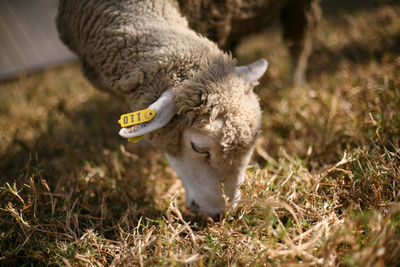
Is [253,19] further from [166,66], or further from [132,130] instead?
[132,130]

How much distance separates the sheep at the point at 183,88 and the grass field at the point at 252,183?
216 mm

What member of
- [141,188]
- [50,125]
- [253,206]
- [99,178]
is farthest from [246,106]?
[50,125]

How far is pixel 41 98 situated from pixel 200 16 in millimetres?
2942

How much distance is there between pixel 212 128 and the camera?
1442 mm

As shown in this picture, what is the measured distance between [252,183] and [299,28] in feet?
8.03

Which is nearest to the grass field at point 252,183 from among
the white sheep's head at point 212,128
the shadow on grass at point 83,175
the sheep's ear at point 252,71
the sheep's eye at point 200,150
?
the shadow on grass at point 83,175

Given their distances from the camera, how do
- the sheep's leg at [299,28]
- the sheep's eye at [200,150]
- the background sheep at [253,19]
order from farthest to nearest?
1. the sheep's leg at [299,28]
2. the background sheep at [253,19]
3. the sheep's eye at [200,150]

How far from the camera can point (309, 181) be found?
1793 mm

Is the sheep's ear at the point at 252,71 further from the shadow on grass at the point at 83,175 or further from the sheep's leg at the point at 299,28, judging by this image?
the sheep's leg at the point at 299,28

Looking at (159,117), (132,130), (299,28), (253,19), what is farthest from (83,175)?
(299,28)

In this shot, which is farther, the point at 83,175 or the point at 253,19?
the point at 253,19

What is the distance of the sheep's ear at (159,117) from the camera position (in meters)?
1.40

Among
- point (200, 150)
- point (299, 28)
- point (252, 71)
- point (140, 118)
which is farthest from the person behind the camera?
point (299, 28)

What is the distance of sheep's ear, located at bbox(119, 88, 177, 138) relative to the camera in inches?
Result: 55.1
